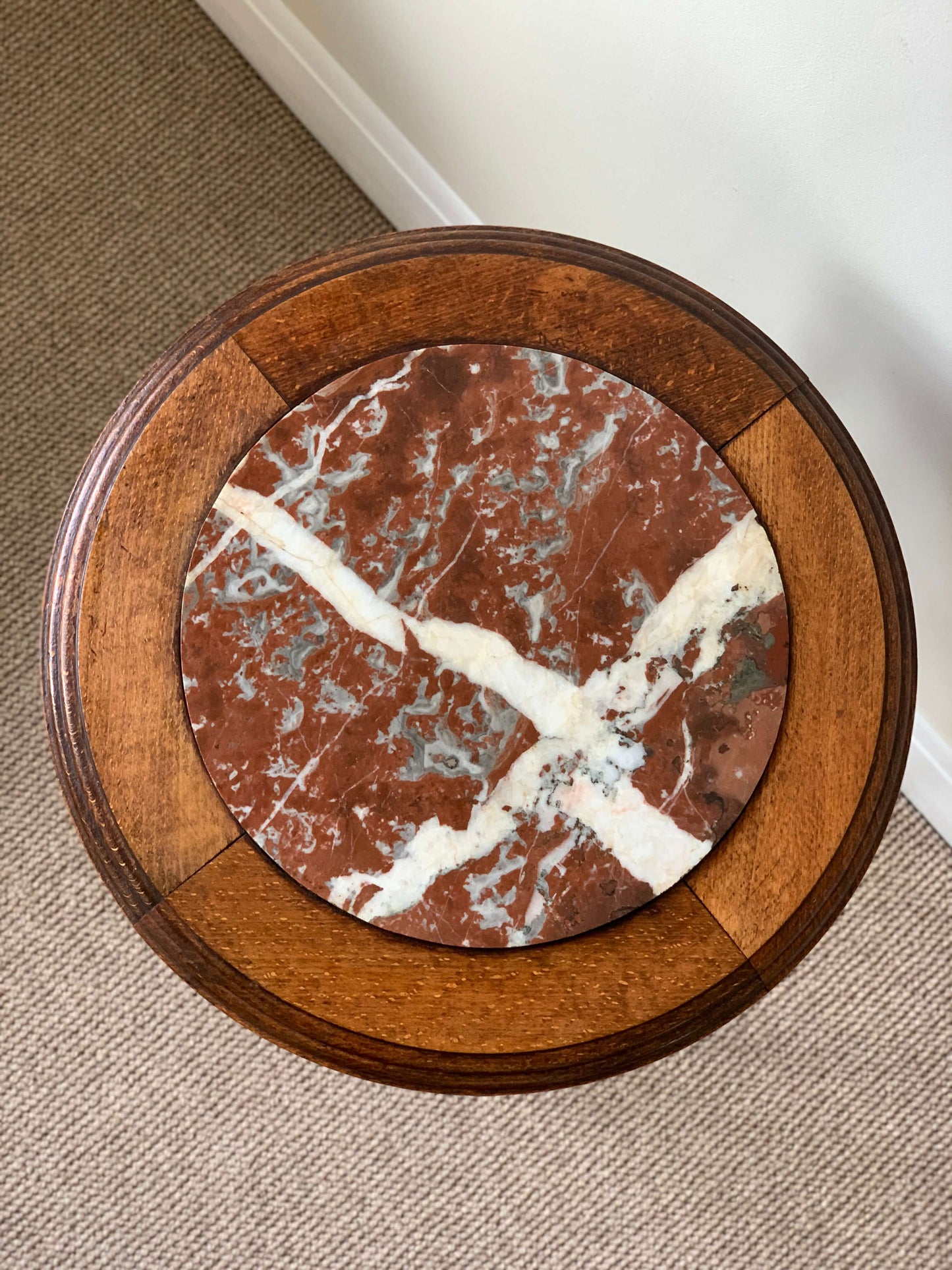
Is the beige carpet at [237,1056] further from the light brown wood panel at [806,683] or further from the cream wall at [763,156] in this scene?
the light brown wood panel at [806,683]

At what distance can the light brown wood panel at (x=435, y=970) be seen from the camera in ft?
1.60

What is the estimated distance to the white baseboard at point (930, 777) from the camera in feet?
2.94

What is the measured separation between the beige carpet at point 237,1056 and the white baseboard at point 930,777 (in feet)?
0.07

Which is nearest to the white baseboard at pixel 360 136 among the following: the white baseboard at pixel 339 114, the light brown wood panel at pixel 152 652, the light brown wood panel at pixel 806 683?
the white baseboard at pixel 339 114

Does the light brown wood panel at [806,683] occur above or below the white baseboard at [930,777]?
above

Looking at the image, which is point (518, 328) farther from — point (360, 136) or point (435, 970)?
point (360, 136)

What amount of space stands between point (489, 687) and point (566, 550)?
9 centimetres

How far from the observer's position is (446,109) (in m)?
0.83

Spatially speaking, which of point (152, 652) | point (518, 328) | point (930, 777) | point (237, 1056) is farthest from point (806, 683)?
point (237, 1056)

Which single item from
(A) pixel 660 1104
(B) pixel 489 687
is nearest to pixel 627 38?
(B) pixel 489 687

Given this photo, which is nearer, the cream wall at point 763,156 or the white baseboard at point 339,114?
the cream wall at point 763,156

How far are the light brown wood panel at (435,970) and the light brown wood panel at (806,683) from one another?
0.17 ft

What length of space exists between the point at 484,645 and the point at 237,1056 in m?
0.61

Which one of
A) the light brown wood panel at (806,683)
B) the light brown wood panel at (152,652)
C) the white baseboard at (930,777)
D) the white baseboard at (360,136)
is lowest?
the white baseboard at (930,777)
